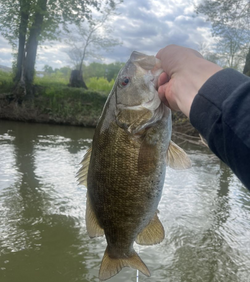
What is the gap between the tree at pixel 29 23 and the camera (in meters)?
17.4

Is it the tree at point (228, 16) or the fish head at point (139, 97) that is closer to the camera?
the fish head at point (139, 97)

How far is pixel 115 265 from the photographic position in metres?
1.92

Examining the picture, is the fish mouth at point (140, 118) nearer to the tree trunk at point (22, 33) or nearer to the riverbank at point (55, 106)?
the riverbank at point (55, 106)

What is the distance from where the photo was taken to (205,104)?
3.42ft

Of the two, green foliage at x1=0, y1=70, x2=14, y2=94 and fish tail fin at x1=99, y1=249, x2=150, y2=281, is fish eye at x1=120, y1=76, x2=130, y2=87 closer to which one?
fish tail fin at x1=99, y1=249, x2=150, y2=281

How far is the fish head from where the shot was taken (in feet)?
5.43

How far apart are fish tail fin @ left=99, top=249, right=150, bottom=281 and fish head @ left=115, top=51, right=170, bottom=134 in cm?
88

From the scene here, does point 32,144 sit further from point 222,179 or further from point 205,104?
point 205,104

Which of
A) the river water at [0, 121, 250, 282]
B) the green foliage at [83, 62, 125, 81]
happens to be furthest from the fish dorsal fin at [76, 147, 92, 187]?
the green foliage at [83, 62, 125, 81]

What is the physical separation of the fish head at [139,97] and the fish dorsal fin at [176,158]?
10.6 inches

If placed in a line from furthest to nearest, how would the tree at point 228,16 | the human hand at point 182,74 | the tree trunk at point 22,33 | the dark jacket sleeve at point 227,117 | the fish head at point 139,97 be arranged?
1. the tree trunk at point 22,33
2. the tree at point 228,16
3. the fish head at point 139,97
4. the human hand at point 182,74
5. the dark jacket sleeve at point 227,117

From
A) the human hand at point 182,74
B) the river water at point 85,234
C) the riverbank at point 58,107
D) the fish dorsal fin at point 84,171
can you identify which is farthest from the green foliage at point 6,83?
the human hand at point 182,74

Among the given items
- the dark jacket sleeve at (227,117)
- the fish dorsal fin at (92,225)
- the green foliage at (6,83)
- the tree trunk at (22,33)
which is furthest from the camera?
the green foliage at (6,83)

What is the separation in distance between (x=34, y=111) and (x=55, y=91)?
2.46m
